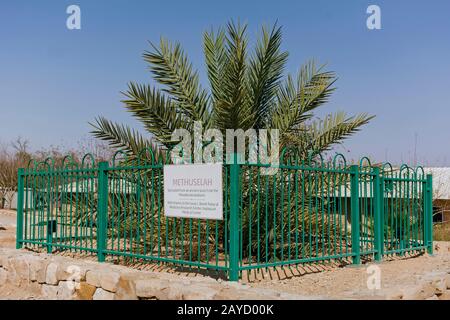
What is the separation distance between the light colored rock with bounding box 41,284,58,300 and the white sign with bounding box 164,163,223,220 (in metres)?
1.91

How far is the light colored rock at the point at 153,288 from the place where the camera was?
5105 mm

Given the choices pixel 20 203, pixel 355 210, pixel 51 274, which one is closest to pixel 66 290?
pixel 51 274

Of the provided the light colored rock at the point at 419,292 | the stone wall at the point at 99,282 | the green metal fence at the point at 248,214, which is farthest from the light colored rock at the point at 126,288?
the light colored rock at the point at 419,292

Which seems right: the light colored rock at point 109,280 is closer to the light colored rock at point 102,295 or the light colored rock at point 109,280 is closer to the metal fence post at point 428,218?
the light colored rock at point 102,295

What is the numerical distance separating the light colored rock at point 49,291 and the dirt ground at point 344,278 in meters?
0.29

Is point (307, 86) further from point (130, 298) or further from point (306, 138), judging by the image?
point (130, 298)

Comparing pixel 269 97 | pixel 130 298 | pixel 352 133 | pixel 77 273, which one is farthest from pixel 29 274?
pixel 352 133

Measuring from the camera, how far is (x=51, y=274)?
6844 millimetres

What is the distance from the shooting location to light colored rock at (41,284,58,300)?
6.75 metres

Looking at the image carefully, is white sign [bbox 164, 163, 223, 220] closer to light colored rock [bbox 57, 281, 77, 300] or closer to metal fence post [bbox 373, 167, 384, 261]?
light colored rock [bbox 57, 281, 77, 300]

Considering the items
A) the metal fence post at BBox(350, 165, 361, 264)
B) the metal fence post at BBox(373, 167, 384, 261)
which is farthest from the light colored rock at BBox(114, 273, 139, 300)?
the metal fence post at BBox(373, 167, 384, 261)

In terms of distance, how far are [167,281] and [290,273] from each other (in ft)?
6.76

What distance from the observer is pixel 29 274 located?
7270 millimetres

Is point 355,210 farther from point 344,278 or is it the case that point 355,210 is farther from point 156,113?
point 156,113
